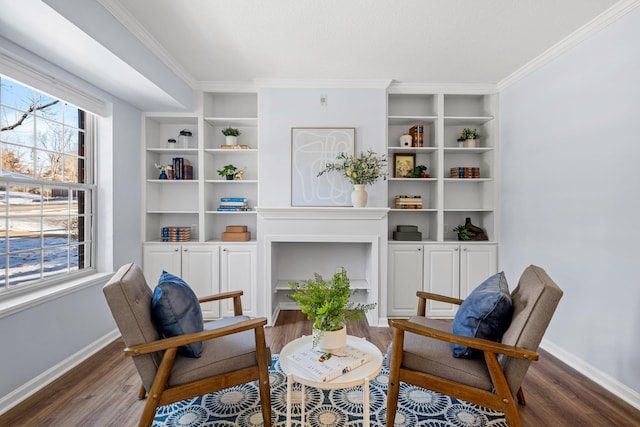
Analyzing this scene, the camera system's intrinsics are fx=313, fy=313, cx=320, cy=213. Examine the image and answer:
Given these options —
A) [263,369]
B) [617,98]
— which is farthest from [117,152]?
[617,98]

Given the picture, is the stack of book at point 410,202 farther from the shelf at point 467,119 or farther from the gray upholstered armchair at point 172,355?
the gray upholstered armchair at point 172,355

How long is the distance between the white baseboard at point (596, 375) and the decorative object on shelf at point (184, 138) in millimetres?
4219

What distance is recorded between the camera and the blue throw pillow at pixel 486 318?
5.50 feet

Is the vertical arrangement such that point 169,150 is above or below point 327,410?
→ above

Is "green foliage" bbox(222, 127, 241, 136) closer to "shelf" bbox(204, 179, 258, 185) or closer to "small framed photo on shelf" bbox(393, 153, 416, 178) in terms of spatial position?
"shelf" bbox(204, 179, 258, 185)

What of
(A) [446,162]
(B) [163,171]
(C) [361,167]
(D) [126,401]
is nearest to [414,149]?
(A) [446,162]

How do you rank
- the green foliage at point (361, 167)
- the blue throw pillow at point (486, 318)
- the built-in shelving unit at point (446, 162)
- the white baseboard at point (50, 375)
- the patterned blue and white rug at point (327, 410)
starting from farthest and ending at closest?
the built-in shelving unit at point (446, 162), the green foliage at point (361, 167), the white baseboard at point (50, 375), the patterned blue and white rug at point (327, 410), the blue throw pillow at point (486, 318)

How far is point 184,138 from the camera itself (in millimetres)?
3668

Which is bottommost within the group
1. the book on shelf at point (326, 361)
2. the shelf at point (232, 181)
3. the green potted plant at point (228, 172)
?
the book on shelf at point (326, 361)

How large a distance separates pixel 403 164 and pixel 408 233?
2.76 ft

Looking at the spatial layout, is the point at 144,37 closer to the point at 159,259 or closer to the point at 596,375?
the point at 159,259

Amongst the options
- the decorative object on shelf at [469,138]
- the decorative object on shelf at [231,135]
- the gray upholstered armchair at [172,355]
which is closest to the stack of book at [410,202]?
the decorative object on shelf at [469,138]

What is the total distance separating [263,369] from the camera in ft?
5.79

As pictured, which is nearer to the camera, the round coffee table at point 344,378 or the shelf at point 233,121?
the round coffee table at point 344,378
